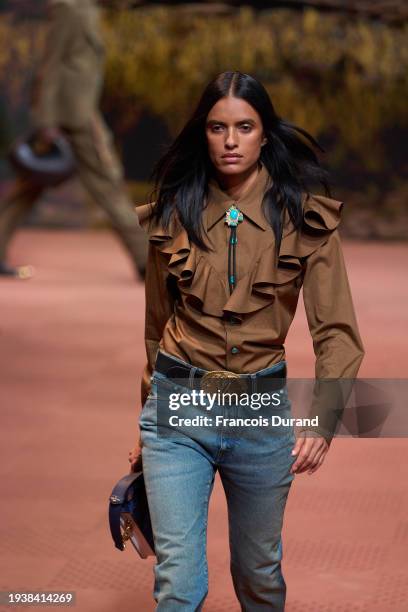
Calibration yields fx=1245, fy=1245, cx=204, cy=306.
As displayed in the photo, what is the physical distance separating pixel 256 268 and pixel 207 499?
474 mm

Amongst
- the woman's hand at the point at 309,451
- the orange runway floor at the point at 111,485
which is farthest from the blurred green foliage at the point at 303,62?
the woman's hand at the point at 309,451

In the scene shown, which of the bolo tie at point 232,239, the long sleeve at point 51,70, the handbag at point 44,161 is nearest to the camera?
the bolo tie at point 232,239

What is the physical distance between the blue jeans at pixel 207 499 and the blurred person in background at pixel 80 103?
6.17m

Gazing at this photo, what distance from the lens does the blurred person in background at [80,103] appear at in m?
8.48

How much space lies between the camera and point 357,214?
13.3 m

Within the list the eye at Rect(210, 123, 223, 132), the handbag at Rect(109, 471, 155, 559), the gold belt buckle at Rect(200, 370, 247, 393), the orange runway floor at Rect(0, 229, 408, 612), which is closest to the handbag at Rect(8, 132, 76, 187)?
the orange runway floor at Rect(0, 229, 408, 612)

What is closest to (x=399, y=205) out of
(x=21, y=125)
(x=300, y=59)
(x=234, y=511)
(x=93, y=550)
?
(x=300, y=59)

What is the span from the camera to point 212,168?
2684mm

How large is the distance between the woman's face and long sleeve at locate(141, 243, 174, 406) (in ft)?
0.79

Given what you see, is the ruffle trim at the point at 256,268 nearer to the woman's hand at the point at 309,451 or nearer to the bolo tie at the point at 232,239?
the bolo tie at the point at 232,239

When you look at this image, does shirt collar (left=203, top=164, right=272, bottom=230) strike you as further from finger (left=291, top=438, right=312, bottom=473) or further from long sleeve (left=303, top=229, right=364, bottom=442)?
finger (left=291, top=438, right=312, bottom=473)

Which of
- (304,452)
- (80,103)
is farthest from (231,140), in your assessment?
(80,103)

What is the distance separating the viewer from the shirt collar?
8.40 feet

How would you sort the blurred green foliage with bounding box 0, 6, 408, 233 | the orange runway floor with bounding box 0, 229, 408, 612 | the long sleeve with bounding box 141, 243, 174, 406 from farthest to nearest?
the blurred green foliage with bounding box 0, 6, 408, 233
the orange runway floor with bounding box 0, 229, 408, 612
the long sleeve with bounding box 141, 243, 174, 406
